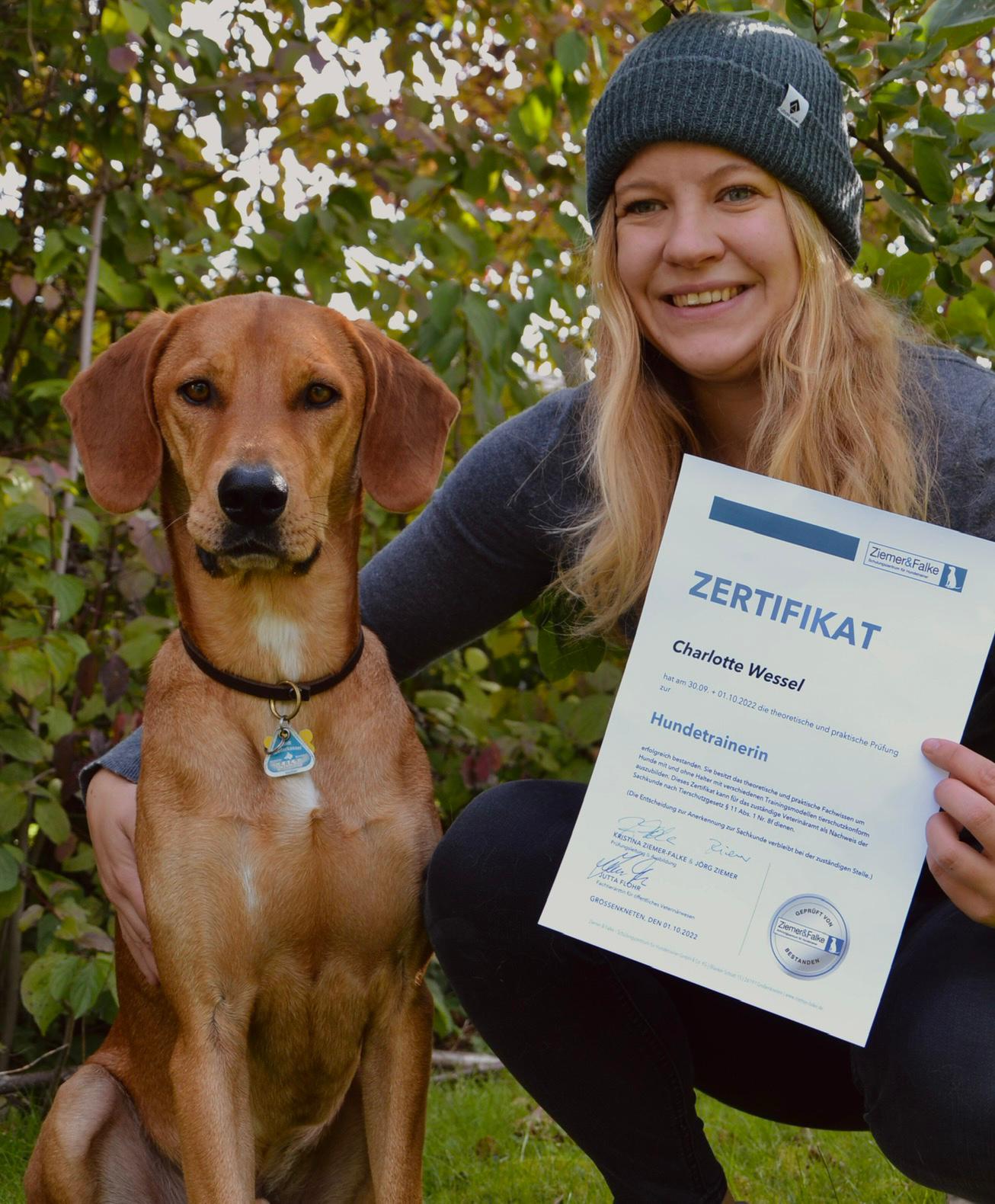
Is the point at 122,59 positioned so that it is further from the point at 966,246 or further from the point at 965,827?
the point at 965,827

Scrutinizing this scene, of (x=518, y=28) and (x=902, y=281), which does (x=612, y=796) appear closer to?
(x=902, y=281)

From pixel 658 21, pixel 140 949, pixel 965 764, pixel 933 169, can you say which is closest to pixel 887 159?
pixel 933 169

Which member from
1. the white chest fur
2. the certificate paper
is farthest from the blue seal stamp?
the white chest fur

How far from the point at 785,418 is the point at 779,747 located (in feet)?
1.83

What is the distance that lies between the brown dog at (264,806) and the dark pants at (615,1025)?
0.37 ft

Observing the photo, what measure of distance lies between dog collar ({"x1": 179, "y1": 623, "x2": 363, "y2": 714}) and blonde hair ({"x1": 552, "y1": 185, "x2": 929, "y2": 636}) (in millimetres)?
446

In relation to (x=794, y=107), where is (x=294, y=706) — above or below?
below

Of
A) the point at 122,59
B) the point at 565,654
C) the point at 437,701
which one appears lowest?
the point at 437,701

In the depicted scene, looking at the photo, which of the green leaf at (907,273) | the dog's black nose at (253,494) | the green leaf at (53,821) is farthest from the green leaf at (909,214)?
the green leaf at (53,821)

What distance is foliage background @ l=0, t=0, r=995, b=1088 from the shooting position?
3070 mm

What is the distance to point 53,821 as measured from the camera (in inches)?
120

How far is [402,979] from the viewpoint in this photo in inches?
92.2
